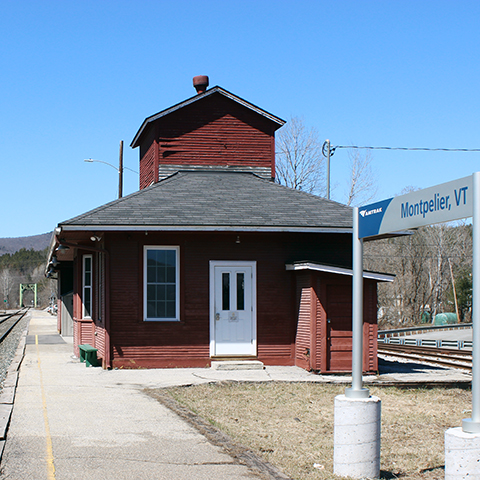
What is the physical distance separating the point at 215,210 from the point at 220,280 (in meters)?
1.60

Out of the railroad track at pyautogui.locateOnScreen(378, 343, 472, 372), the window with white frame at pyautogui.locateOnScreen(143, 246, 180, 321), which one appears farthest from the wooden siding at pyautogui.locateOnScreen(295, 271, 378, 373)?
the railroad track at pyautogui.locateOnScreen(378, 343, 472, 372)

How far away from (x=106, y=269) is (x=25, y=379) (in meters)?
2.91

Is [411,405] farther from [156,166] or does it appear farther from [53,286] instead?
[53,286]

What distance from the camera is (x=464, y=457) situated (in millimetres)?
4957

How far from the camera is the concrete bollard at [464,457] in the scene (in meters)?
4.93

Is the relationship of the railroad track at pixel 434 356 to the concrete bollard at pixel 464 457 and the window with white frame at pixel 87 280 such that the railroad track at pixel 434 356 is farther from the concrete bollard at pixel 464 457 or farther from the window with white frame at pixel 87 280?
the concrete bollard at pixel 464 457

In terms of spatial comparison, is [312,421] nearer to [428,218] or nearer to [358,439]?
[358,439]

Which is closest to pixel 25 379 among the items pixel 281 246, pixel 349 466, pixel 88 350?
pixel 88 350

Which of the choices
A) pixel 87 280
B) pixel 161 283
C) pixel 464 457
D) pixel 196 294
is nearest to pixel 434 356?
pixel 196 294

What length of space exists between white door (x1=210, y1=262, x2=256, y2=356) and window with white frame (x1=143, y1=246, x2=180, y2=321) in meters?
0.84

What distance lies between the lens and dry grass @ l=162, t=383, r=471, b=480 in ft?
21.9

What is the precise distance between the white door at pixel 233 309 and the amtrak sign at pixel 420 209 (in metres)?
7.92

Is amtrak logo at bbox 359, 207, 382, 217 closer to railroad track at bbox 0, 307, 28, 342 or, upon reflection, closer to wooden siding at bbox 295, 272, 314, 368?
wooden siding at bbox 295, 272, 314, 368

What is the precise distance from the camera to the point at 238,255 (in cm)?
1462
